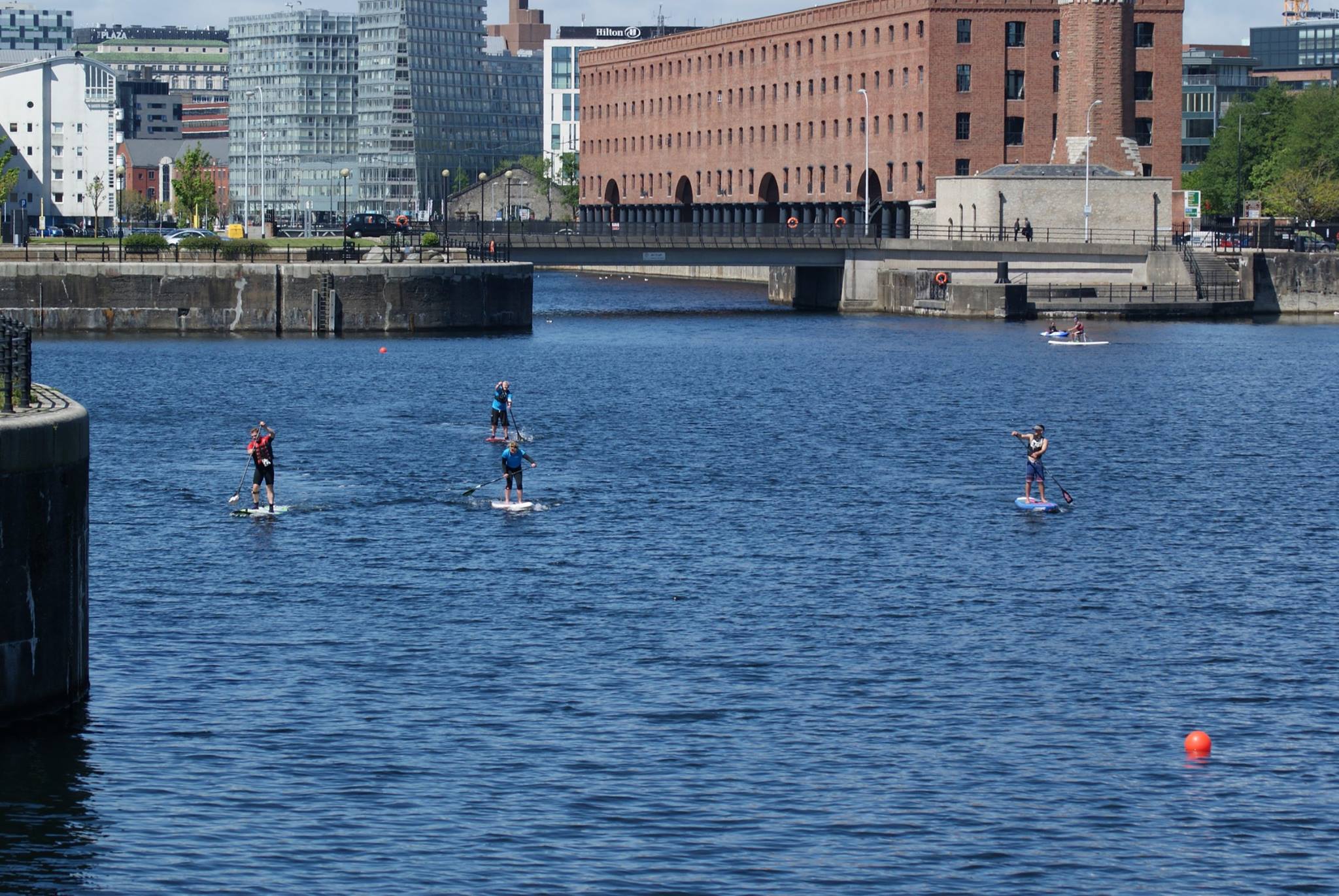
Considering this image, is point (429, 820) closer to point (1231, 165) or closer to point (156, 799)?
point (156, 799)

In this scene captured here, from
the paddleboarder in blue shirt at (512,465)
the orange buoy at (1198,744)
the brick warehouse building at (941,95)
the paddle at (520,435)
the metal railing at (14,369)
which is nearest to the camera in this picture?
the metal railing at (14,369)

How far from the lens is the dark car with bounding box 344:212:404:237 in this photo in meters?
157

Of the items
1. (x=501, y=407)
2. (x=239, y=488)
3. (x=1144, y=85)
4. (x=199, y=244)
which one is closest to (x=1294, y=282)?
(x=1144, y=85)

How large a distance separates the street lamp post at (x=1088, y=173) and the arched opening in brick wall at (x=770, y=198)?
117 ft

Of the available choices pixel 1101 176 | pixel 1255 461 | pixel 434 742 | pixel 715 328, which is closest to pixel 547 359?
pixel 715 328

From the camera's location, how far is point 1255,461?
205 feet

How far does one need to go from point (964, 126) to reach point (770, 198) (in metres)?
29.1

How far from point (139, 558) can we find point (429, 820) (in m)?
18.5

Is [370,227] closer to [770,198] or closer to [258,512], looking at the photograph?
[770,198]

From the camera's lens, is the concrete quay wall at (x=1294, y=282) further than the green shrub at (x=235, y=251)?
Yes

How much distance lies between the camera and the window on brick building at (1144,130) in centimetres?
14900

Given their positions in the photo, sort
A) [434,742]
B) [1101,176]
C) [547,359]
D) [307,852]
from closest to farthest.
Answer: [307,852], [434,742], [547,359], [1101,176]

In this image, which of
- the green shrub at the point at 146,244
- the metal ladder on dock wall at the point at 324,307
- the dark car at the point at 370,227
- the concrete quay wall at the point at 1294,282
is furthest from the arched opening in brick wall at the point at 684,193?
the metal ladder on dock wall at the point at 324,307

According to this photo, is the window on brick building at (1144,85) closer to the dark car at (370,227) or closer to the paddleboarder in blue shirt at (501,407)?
the dark car at (370,227)
